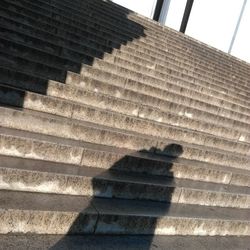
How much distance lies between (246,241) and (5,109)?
11.3ft

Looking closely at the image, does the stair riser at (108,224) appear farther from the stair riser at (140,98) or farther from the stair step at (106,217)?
the stair riser at (140,98)

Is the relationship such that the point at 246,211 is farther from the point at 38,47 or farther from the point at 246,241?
the point at 38,47

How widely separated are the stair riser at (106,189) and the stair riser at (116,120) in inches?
53.6

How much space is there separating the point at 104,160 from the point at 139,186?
1.78 feet

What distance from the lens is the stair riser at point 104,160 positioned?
4.28m

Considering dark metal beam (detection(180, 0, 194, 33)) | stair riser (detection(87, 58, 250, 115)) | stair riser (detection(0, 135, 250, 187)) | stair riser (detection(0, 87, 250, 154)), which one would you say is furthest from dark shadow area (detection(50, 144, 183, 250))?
dark metal beam (detection(180, 0, 194, 33))

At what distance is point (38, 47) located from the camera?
21.0 ft

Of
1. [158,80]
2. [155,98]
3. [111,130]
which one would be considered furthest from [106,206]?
[158,80]

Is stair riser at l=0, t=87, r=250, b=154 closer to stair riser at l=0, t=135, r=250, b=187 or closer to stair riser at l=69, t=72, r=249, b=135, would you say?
stair riser at l=69, t=72, r=249, b=135

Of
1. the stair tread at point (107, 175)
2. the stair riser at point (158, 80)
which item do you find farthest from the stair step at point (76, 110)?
the stair riser at point (158, 80)

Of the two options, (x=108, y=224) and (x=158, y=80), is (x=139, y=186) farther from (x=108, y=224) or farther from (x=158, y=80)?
(x=158, y=80)

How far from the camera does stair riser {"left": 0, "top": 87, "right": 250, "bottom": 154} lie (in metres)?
5.18

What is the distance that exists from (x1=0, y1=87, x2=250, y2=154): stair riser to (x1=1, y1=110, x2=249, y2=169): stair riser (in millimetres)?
290

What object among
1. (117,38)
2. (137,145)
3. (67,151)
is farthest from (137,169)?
(117,38)
